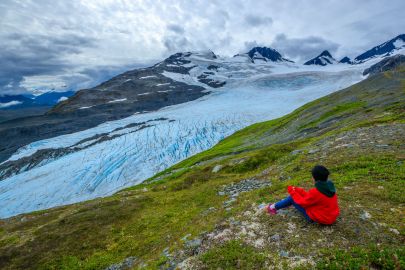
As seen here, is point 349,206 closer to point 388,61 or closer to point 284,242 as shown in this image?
point 284,242

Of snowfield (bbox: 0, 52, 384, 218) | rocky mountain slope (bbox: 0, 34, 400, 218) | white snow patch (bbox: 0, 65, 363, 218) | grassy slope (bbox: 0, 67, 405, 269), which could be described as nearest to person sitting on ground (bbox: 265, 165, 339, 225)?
grassy slope (bbox: 0, 67, 405, 269)

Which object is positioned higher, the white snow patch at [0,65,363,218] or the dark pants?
the dark pants

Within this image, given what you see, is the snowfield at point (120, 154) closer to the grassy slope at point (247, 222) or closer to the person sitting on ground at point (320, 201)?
the grassy slope at point (247, 222)

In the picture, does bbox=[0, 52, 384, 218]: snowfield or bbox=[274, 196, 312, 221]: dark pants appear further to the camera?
bbox=[0, 52, 384, 218]: snowfield

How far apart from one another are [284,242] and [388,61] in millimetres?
228095

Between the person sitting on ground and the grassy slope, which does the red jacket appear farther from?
the grassy slope

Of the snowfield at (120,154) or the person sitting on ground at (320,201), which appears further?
the snowfield at (120,154)

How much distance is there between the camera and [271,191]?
16.5 m

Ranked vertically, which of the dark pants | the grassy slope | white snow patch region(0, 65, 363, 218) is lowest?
white snow patch region(0, 65, 363, 218)

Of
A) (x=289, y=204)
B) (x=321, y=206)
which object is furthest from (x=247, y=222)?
(x=321, y=206)

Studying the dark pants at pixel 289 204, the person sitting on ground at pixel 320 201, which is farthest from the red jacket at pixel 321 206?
the dark pants at pixel 289 204

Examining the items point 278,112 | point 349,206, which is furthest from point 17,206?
point 278,112

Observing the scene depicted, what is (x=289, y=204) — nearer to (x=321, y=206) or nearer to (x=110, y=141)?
(x=321, y=206)

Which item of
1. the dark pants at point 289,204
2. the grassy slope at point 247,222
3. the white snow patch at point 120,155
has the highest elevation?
the dark pants at point 289,204
